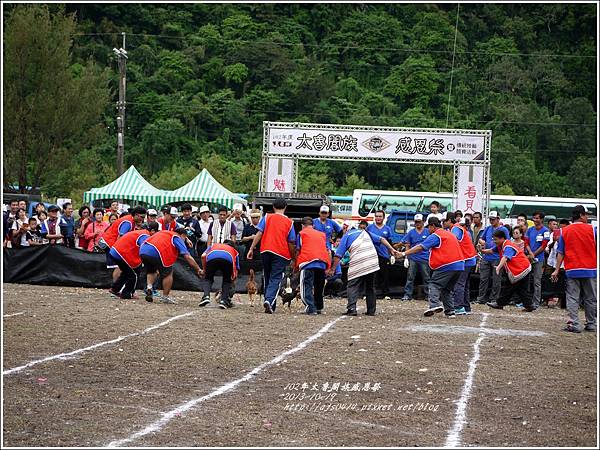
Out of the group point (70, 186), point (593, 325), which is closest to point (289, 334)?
point (593, 325)

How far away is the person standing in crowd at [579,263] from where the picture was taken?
673 inches

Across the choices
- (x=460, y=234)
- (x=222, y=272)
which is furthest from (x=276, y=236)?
(x=460, y=234)

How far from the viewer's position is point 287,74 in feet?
274

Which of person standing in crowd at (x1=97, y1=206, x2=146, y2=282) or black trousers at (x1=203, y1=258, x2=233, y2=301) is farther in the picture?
person standing in crowd at (x1=97, y1=206, x2=146, y2=282)

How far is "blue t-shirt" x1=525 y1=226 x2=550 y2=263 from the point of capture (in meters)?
23.7

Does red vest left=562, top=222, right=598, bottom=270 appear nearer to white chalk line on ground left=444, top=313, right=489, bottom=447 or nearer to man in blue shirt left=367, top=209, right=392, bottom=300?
white chalk line on ground left=444, top=313, right=489, bottom=447

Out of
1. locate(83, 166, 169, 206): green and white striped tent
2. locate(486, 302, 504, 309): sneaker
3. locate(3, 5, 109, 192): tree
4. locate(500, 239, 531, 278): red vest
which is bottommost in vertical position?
locate(486, 302, 504, 309): sneaker

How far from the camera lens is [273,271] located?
60.9 feet

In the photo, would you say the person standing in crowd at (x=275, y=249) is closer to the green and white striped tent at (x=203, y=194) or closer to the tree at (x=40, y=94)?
the green and white striped tent at (x=203, y=194)

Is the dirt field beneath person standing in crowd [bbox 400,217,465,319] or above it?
beneath

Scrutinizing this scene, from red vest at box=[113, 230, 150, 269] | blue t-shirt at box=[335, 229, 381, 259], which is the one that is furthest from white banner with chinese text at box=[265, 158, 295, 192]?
blue t-shirt at box=[335, 229, 381, 259]

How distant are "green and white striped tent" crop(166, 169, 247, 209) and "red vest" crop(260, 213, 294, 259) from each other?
22.7 m

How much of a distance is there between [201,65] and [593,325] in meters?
70.4

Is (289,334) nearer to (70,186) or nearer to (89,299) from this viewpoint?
(89,299)
